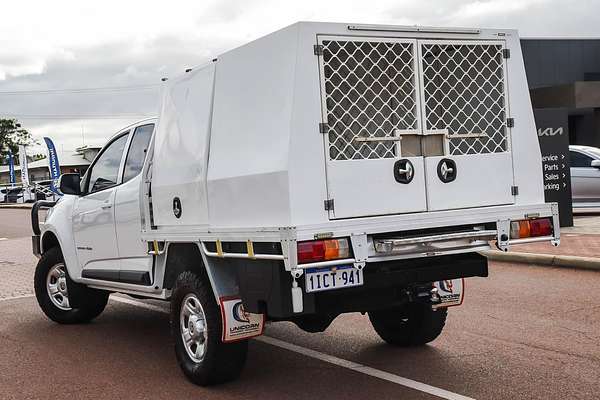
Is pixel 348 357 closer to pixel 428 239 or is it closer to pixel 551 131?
pixel 428 239

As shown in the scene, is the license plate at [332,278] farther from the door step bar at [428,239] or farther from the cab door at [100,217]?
the cab door at [100,217]

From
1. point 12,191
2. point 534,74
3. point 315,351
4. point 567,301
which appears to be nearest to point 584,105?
point 534,74

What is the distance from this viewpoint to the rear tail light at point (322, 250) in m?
4.65

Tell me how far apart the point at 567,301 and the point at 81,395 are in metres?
5.42

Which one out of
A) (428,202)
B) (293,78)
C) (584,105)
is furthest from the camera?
(584,105)

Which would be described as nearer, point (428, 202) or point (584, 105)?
point (428, 202)

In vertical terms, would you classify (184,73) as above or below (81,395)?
above

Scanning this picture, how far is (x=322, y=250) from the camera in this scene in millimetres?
4727

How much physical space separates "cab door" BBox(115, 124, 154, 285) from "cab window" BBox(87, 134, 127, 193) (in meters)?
0.24

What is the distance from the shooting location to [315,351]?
6656mm

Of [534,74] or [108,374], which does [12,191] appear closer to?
[534,74]

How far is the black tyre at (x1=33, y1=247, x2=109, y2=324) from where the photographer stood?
8320mm

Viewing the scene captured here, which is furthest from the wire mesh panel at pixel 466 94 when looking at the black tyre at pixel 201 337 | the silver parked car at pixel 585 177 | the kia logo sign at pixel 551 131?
the silver parked car at pixel 585 177

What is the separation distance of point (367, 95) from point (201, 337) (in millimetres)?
2149
